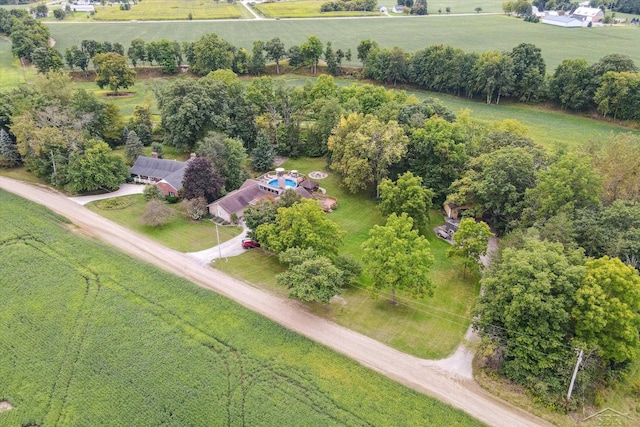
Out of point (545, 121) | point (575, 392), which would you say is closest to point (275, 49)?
point (545, 121)

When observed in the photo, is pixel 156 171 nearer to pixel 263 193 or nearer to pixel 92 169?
pixel 92 169

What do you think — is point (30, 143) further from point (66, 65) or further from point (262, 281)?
point (66, 65)

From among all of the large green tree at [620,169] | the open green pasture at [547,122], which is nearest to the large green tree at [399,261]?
the large green tree at [620,169]

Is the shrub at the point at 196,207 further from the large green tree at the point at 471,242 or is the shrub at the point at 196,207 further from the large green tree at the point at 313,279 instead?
the large green tree at the point at 471,242

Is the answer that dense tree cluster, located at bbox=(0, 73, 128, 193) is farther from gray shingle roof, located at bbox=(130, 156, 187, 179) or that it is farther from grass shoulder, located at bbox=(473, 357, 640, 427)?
grass shoulder, located at bbox=(473, 357, 640, 427)

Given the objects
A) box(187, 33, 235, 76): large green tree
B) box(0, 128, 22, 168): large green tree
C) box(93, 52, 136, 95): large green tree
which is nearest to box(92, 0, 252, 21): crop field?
box(187, 33, 235, 76): large green tree
